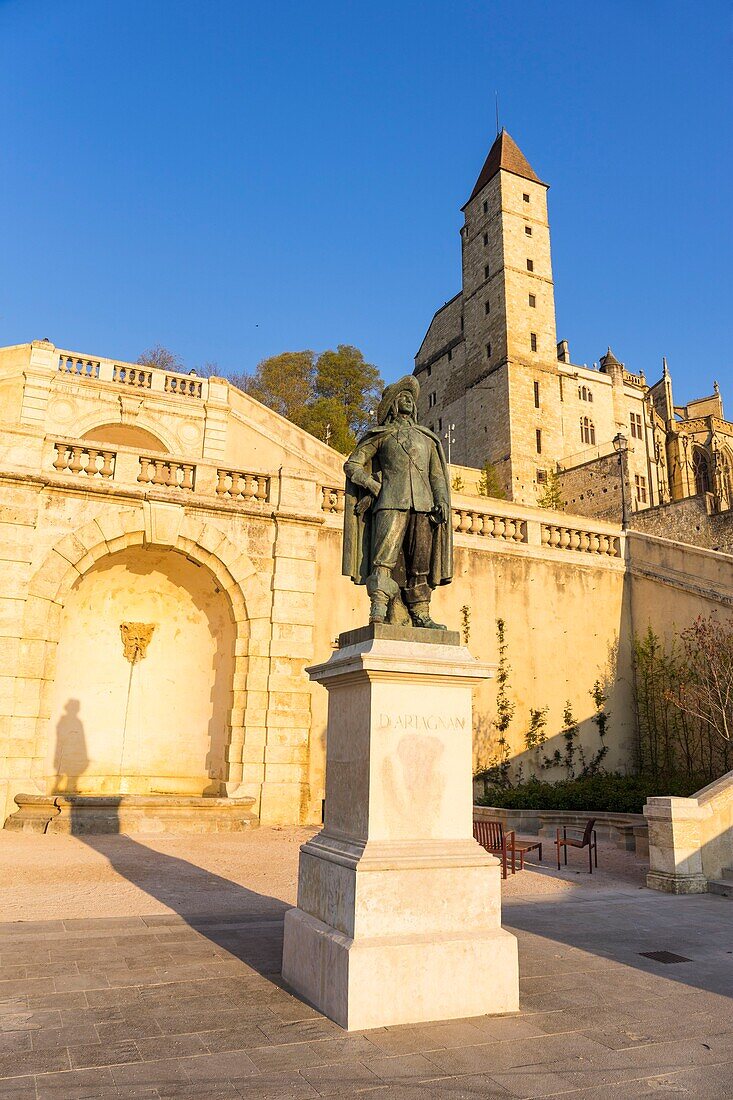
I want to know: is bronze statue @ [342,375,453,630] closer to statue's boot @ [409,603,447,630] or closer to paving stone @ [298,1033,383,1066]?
statue's boot @ [409,603,447,630]

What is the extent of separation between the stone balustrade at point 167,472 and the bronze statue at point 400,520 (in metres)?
8.64

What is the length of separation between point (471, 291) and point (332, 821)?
2153 inches

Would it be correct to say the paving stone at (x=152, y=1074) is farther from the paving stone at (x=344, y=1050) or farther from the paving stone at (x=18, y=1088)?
the paving stone at (x=344, y=1050)

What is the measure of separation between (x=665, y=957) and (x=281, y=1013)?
3289 millimetres

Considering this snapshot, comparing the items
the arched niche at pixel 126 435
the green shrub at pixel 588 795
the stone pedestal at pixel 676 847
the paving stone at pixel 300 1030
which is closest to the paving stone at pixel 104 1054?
the paving stone at pixel 300 1030

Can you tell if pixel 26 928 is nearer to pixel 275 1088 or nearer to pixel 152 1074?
pixel 152 1074

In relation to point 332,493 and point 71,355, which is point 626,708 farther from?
point 71,355

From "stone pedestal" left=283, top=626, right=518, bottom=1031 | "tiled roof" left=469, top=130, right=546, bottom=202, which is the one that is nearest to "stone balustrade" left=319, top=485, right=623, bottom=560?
"stone pedestal" left=283, top=626, right=518, bottom=1031

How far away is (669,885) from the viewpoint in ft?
29.8

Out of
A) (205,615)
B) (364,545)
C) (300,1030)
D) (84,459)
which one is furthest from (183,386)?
(300,1030)

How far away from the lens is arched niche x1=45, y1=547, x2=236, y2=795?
13.7m

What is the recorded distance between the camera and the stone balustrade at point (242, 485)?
14.3m

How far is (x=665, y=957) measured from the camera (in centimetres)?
600

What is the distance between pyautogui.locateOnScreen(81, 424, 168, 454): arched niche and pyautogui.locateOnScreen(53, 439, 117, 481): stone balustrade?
29.5ft
